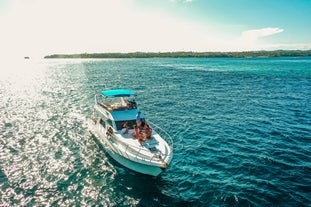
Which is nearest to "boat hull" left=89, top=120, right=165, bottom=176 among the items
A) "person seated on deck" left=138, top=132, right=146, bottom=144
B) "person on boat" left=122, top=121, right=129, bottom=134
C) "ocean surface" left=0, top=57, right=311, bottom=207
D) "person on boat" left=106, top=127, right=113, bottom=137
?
"person on boat" left=106, top=127, right=113, bottom=137

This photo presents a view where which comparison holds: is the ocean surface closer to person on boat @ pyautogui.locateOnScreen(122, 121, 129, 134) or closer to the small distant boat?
the small distant boat

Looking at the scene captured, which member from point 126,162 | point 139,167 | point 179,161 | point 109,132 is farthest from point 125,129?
point 179,161

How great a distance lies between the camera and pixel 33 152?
21266 mm

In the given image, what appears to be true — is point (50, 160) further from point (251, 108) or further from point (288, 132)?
point (251, 108)

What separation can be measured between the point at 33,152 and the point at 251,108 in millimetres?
30282

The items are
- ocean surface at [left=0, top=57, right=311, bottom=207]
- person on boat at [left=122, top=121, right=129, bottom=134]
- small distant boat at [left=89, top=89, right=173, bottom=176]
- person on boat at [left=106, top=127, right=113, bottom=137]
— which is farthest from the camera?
person on boat at [left=106, top=127, right=113, bottom=137]

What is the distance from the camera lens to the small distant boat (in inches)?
642

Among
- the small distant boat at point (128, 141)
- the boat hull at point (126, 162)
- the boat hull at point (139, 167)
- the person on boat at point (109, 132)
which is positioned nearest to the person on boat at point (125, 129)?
the small distant boat at point (128, 141)

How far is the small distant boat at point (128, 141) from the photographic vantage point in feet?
53.5

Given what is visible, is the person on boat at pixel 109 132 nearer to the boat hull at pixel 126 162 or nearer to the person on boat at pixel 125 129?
the boat hull at pixel 126 162

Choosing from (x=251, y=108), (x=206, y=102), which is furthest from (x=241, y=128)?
(x=206, y=102)

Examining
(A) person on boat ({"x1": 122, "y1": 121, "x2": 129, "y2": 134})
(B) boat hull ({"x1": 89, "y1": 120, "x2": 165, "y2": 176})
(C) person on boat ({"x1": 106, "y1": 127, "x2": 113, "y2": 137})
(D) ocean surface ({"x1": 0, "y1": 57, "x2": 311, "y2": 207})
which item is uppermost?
(A) person on boat ({"x1": 122, "y1": 121, "x2": 129, "y2": 134})

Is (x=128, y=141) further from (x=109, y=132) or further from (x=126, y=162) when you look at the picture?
(x=109, y=132)

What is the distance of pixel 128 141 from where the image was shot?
62.1 ft
